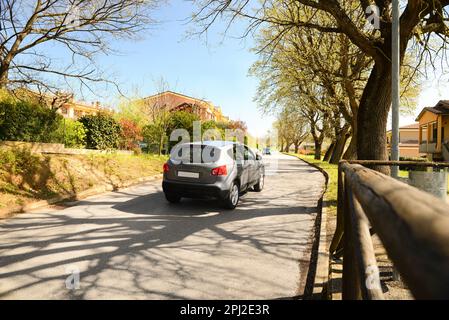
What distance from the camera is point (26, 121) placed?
10.7m

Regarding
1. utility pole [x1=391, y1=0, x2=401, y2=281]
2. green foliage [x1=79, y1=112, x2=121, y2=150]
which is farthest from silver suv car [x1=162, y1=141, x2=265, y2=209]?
green foliage [x1=79, y1=112, x2=121, y2=150]

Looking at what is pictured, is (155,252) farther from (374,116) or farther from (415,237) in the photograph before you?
(374,116)

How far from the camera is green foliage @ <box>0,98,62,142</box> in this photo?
33.6 ft

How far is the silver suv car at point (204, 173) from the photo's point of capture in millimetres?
7617

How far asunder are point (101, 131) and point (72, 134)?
1415 mm

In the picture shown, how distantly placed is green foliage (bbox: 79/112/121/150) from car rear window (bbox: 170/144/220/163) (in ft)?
26.8

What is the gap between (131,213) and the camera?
23.4 feet

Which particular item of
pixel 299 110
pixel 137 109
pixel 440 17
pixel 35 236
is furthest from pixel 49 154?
pixel 137 109

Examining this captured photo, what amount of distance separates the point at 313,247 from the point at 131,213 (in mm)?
3991

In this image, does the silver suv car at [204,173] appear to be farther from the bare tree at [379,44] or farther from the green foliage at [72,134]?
the green foliage at [72,134]

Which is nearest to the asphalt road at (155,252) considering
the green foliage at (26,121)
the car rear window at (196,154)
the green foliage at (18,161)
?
the car rear window at (196,154)

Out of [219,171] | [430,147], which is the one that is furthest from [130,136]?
[430,147]

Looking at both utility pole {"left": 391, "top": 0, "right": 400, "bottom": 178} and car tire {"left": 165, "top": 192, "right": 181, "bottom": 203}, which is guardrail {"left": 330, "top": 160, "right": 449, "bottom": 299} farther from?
car tire {"left": 165, "top": 192, "right": 181, "bottom": 203}

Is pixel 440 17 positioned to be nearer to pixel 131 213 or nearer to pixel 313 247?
pixel 313 247
